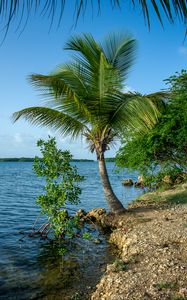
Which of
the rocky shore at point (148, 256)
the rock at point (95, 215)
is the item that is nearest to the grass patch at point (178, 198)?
the rocky shore at point (148, 256)

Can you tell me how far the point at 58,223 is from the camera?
11430mm

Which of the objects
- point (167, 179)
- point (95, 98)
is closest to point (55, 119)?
point (95, 98)

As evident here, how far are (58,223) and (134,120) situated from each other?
17.0ft

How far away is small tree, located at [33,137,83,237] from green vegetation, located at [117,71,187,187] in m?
6.96

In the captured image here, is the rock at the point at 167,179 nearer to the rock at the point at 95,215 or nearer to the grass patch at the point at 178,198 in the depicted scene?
the grass patch at the point at 178,198

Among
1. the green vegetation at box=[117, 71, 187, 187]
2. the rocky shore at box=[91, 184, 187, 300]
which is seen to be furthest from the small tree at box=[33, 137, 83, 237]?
the green vegetation at box=[117, 71, 187, 187]

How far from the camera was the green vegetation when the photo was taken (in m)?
17.7

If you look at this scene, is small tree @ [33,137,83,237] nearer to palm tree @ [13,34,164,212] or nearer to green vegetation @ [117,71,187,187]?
palm tree @ [13,34,164,212]

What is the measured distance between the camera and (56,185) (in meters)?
11.7

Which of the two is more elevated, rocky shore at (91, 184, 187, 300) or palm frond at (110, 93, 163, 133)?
palm frond at (110, 93, 163, 133)

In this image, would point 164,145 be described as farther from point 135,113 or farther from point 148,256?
point 148,256

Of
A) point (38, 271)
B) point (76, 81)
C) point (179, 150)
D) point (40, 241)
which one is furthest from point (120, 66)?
point (38, 271)

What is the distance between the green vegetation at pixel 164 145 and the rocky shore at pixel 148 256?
391 cm

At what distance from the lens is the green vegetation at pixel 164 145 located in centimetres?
1773
